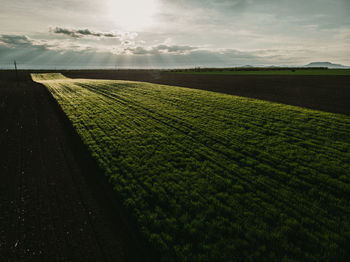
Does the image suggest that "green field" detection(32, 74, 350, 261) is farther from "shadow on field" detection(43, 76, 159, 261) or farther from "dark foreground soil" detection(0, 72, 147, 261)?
"dark foreground soil" detection(0, 72, 147, 261)

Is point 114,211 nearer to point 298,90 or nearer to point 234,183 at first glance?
point 234,183

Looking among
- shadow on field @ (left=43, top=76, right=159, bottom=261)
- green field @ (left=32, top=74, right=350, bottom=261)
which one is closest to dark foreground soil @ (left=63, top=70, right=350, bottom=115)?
green field @ (left=32, top=74, right=350, bottom=261)

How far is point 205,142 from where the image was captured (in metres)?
13.4

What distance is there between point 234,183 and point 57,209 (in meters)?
7.83

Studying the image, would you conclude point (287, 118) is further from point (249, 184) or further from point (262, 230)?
point (262, 230)

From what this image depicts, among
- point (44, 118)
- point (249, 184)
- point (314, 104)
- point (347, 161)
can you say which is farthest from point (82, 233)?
point (314, 104)

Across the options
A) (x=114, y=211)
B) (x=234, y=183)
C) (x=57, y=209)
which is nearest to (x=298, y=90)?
(x=234, y=183)

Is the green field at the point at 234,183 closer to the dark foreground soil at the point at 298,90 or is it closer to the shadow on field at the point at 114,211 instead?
the shadow on field at the point at 114,211

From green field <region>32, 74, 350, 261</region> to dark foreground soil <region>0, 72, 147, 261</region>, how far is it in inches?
29.7

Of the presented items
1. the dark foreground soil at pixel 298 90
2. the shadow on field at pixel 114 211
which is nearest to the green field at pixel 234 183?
the shadow on field at pixel 114 211

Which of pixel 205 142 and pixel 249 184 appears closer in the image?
pixel 249 184

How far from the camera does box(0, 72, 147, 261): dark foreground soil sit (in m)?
5.89

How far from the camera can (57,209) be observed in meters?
7.46

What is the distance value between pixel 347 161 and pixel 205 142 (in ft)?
27.1
